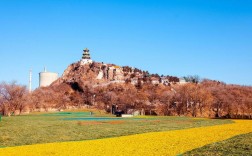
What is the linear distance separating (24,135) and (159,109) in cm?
6835

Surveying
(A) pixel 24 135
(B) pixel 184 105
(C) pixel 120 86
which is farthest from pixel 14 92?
(C) pixel 120 86

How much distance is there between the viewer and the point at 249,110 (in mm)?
85375

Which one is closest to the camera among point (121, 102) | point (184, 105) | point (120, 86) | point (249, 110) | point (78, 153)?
point (78, 153)

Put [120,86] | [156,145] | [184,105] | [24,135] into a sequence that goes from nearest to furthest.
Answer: [156,145], [24,135], [184,105], [120,86]

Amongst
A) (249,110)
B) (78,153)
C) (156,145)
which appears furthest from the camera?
(249,110)

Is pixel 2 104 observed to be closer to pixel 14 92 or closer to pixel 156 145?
pixel 14 92

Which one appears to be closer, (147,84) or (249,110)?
(249,110)

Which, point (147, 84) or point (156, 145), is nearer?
point (156, 145)

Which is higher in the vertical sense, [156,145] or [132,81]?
[132,81]

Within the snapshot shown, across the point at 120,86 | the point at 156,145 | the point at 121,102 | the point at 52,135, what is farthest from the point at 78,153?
the point at 120,86

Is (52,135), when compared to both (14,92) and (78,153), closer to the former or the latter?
(78,153)

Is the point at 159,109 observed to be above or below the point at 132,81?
below

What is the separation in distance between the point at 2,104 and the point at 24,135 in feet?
199

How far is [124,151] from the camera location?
21.9 m
